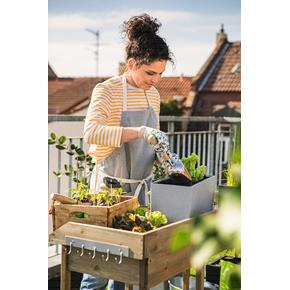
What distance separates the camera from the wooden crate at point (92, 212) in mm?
1825

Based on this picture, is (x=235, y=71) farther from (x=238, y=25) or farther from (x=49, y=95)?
(x=49, y=95)

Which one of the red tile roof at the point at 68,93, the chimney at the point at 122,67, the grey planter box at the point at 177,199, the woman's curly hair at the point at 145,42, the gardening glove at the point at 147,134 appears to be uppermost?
the woman's curly hair at the point at 145,42

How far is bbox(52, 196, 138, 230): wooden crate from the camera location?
5.99 feet

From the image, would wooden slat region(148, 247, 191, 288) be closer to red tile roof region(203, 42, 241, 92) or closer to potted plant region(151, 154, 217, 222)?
potted plant region(151, 154, 217, 222)

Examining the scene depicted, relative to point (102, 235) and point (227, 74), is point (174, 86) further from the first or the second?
point (102, 235)

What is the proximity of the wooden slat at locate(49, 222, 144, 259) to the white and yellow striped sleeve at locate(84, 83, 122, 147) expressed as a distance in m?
0.35

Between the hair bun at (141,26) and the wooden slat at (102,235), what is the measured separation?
80 cm

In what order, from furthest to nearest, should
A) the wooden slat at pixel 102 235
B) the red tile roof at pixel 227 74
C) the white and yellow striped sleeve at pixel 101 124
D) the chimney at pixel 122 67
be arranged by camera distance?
1. the chimney at pixel 122 67
2. the white and yellow striped sleeve at pixel 101 124
3. the red tile roof at pixel 227 74
4. the wooden slat at pixel 102 235

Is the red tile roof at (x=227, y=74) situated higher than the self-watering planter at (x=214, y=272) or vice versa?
the red tile roof at (x=227, y=74)

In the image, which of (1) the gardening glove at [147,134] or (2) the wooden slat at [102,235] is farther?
(1) the gardening glove at [147,134]

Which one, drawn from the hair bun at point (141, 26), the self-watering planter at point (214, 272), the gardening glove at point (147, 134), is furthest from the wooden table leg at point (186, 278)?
the hair bun at point (141, 26)

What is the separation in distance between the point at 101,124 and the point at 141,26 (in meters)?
0.44

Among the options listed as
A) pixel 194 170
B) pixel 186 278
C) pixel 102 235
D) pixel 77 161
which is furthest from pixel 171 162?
pixel 77 161

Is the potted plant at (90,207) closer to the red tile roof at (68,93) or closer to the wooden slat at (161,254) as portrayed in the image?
the wooden slat at (161,254)
